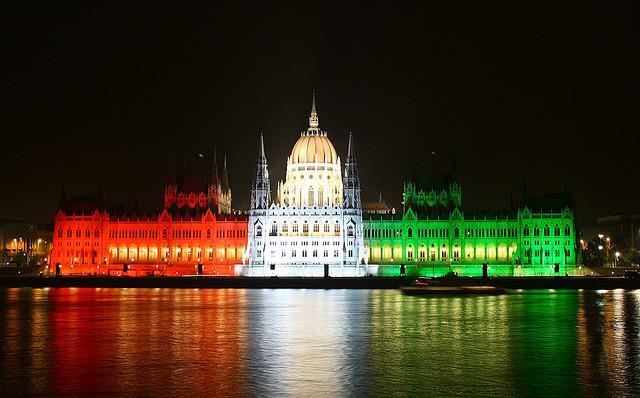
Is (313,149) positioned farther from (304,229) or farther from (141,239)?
(141,239)

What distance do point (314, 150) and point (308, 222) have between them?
15.3 m

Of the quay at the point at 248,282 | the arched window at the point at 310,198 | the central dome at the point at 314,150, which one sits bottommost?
the quay at the point at 248,282

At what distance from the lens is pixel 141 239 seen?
488ft

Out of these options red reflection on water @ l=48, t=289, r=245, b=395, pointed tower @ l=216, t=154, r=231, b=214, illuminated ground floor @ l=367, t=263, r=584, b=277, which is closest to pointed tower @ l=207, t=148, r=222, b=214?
pointed tower @ l=216, t=154, r=231, b=214

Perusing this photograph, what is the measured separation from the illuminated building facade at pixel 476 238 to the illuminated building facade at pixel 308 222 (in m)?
5.65

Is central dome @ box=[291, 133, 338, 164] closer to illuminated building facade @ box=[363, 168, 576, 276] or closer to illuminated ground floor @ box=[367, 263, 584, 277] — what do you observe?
illuminated building facade @ box=[363, 168, 576, 276]

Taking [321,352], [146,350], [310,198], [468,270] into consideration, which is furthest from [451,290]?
[146,350]

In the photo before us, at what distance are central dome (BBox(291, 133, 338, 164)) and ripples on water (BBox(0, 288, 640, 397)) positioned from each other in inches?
3251

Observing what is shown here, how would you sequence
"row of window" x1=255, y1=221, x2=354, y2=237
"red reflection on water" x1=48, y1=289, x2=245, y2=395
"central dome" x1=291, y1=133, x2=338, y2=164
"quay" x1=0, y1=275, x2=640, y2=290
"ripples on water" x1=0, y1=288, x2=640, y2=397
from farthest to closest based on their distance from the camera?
"central dome" x1=291, y1=133, x2=338, y2=164
"row of window" x1=255, y1=221, x2=354, y2=237
"quay" x1=0, y1=275, x2=640, y2=290
"red reflection on water" x1=48, y1=289, x2=245, y2=395
"ripples on water" x1=0, y1=288, x2=640, y2=397

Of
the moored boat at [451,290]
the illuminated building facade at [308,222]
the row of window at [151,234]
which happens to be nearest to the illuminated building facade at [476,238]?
the illuminated building facade at [308,222]

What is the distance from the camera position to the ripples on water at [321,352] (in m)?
28.9

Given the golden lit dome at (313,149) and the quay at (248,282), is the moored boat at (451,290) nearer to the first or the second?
the quay at (248,282)

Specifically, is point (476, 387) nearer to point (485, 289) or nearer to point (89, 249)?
point (485, 289)

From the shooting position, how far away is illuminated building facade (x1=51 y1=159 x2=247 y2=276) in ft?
475
